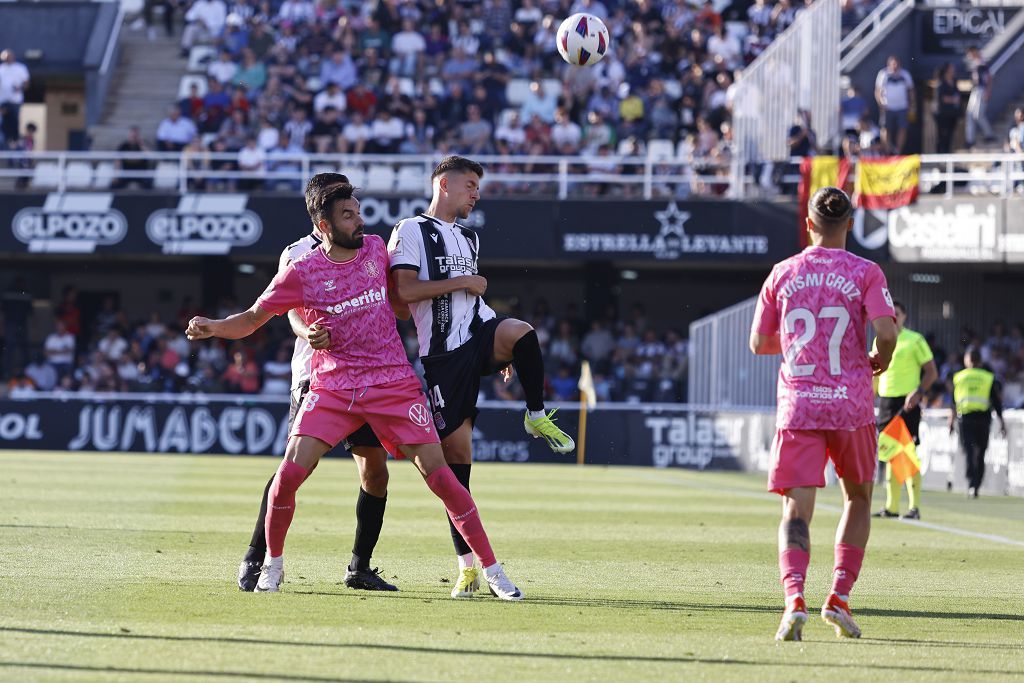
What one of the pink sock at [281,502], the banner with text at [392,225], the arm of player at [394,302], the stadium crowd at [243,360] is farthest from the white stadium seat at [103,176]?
the pink sock at [281,502]

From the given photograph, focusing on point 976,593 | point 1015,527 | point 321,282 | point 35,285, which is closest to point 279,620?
point 321,282

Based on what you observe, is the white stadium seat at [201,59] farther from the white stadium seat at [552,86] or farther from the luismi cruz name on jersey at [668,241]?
the luismi cruz name on jersey at [668,241]

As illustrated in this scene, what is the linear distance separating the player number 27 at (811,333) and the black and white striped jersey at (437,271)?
190 centimetres

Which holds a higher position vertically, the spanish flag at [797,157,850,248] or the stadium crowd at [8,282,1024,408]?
the spanish flag at [797,157,850,248]

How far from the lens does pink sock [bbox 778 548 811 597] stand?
6.81 meters

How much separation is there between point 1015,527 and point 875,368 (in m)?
8.12

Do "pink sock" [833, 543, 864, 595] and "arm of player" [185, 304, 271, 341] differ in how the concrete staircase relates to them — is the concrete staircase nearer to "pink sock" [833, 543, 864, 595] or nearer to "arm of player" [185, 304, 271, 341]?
"arm of player" [185, 304, 271, 341]

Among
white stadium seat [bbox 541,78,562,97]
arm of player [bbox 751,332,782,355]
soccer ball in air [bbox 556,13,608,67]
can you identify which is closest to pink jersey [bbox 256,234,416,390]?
arm of player [bbox 751,332,782,355]

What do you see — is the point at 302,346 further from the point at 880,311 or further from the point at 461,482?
the point at 880,311

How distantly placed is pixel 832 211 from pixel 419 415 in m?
2.30

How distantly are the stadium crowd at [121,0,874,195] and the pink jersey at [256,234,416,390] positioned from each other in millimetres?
20845

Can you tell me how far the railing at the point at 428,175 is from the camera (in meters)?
28.2

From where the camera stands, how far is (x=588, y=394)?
84.5 feet

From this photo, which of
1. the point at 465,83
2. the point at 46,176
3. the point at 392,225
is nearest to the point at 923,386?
the point at 392,225
